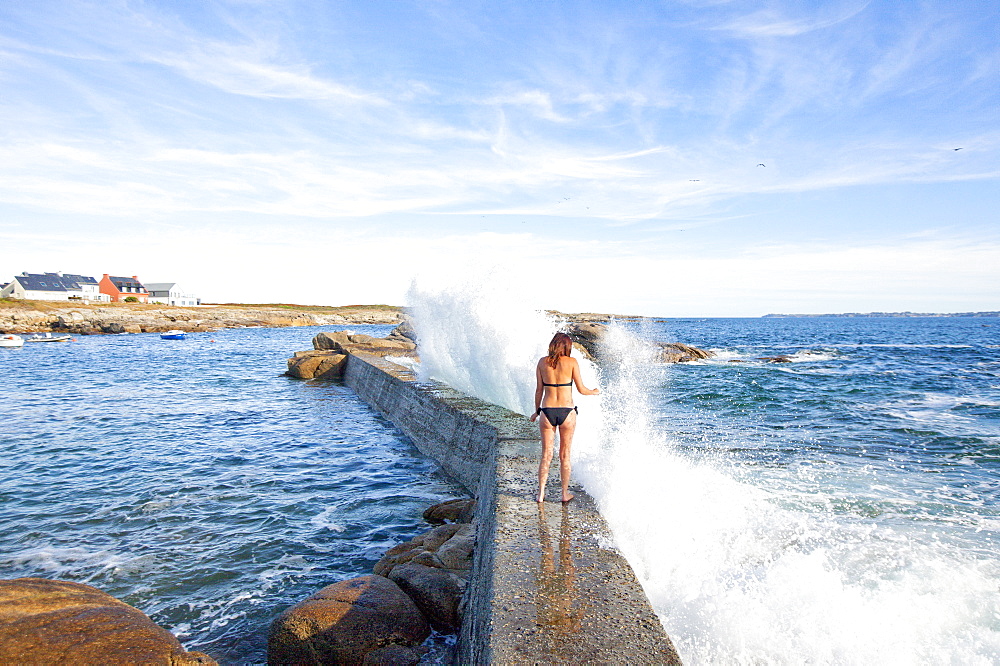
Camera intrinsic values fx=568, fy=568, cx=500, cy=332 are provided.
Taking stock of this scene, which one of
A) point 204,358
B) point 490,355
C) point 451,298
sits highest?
point 451,298

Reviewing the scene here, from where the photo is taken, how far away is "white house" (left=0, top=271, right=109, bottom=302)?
72875mm

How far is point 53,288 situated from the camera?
75.7m

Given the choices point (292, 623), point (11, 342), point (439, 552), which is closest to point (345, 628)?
Answer: point (292, 623)

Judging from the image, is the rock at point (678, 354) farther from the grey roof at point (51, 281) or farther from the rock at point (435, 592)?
the grey roof at point (51, 281)

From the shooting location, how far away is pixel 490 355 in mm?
11633

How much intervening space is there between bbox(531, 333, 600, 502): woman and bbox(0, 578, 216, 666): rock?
2936 mm

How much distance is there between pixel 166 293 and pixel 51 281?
16.1m

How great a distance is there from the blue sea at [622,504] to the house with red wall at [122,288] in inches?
3173

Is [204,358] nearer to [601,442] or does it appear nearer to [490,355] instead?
[490,355]

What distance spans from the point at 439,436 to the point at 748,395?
11931 mm

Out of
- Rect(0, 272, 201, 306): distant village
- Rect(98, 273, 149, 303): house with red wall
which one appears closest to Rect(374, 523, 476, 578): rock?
Rect(0, 272, 201, 306): distant village

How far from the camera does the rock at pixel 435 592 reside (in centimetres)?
455

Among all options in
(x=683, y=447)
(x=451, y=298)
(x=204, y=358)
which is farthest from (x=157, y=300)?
(x=683, y=447)

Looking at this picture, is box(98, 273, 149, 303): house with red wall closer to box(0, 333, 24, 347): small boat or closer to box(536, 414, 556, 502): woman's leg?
box(0, 333, 24, 347): small boat
